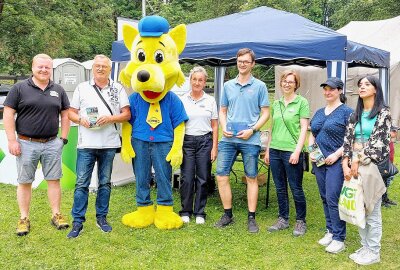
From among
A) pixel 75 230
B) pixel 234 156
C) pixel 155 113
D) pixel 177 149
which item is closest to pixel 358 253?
pixel 234 156

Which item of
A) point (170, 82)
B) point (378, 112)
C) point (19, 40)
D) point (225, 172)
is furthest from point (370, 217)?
point (19, 40)

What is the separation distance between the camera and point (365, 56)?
17.7 feet

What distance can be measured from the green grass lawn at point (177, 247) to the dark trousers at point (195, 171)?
23 cm

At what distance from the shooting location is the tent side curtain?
15.8 ft

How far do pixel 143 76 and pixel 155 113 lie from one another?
40 centimetres

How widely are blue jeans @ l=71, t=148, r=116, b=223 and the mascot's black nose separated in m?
0.71

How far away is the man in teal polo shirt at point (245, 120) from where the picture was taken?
4.06m

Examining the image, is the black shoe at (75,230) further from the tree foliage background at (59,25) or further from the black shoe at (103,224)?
the tree foliage background at (59,25)

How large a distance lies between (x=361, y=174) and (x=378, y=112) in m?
0.49

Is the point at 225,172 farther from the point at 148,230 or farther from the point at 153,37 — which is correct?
the point at 153,37

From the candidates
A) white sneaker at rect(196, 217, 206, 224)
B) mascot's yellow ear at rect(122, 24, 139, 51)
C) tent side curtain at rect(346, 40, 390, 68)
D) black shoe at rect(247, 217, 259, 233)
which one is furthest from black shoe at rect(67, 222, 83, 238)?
tent side curtain at rect(346, 40, 390, 68)

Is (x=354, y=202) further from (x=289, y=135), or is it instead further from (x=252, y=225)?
(x=252, y=225)

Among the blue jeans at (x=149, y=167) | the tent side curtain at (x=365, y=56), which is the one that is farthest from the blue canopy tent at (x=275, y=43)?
the blue jeans at (x=149, y=167)

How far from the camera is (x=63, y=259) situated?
3541 mm
